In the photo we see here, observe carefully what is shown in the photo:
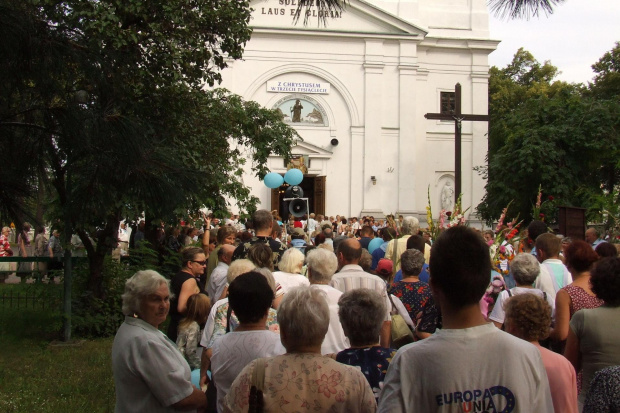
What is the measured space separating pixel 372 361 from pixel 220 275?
4.17 meters

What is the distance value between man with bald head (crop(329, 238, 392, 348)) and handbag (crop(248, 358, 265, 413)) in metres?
2.46

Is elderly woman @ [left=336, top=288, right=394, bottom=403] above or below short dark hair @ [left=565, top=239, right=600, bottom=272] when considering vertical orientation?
below

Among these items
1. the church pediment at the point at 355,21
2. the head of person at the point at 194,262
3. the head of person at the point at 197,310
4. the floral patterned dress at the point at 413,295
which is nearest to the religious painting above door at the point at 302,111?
the church pediment at the point at 355,21

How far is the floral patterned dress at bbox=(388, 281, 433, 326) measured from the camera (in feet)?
21.4

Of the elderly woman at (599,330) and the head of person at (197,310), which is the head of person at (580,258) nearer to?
the elderly woman at (599,330)

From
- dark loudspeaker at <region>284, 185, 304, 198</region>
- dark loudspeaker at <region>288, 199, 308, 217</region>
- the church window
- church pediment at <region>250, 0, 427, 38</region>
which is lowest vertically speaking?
dark loudspeaker at <region>288, 199, 308, 217</region>

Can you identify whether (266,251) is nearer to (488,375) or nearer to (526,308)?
(526,308)

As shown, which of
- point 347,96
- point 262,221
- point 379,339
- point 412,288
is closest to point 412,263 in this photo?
point 412,288

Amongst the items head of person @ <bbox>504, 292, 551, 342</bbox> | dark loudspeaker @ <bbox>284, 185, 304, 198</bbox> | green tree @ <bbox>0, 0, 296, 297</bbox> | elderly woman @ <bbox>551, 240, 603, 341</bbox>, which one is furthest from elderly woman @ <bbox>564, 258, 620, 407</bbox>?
dark loudspeaker @ <bbox>284, 185, 304, 198</bbox>

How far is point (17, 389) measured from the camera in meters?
8.74

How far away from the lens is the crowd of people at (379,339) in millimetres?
2777

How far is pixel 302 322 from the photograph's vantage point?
3855 mm

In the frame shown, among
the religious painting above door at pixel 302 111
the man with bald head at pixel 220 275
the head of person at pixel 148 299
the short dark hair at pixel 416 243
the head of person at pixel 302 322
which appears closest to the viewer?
the head of person at pixel 302 322

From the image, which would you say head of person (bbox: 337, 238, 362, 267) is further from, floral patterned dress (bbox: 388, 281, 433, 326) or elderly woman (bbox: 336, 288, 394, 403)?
elderly woman (bbox: 336, 288, 394, 403)
